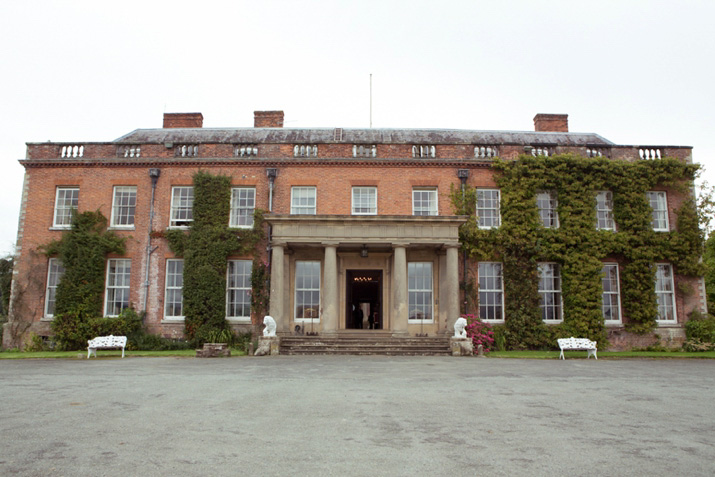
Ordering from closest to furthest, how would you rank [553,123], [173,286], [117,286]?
[173,286] < [117,286] < [553,123]

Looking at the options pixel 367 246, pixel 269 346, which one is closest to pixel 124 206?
pixel 269 346

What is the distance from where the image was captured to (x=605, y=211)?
20891 mm

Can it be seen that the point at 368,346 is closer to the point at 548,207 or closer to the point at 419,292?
the point at 419,292

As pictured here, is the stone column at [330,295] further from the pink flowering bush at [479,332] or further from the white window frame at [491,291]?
the white window frame at [491,291]

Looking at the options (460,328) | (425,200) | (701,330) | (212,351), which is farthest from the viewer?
(425,200)

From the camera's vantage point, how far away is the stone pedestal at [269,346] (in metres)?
16.7

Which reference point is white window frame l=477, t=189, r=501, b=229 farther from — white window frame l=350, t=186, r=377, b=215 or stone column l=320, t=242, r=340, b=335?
stone column l=320, t=242, r=340, b=335

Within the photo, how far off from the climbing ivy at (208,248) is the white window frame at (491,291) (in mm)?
9176

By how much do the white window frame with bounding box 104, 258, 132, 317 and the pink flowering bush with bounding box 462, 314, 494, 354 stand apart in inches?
531

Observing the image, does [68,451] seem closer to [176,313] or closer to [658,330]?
[176,313]

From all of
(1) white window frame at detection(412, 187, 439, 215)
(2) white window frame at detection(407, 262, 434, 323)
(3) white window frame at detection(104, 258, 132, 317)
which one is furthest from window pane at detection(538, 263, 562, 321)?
(3) white window frame at detection(104, 258, 132, 317)

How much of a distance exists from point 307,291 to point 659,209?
1500 centimetres

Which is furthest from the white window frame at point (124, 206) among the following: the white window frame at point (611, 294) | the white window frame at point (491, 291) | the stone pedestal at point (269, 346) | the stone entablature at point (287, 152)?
the white window frame at point (611, 294)

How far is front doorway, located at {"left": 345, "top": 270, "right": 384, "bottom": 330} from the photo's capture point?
21.5 meters
